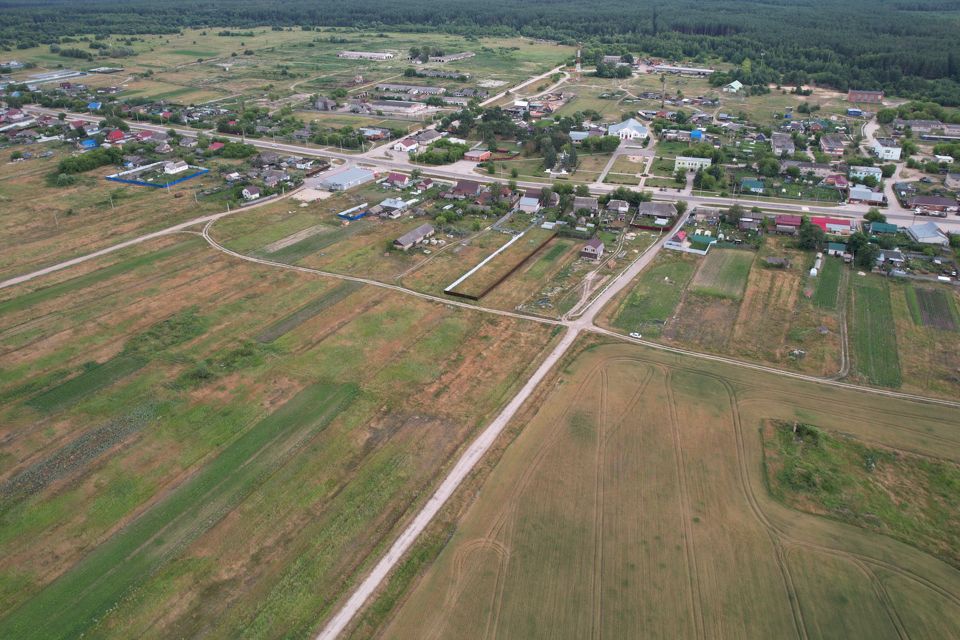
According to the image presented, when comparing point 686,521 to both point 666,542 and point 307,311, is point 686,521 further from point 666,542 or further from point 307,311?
point 307,311

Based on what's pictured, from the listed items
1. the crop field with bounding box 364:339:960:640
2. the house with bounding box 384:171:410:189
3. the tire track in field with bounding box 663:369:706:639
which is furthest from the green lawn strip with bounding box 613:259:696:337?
the house with bounding box 384:171:410:189

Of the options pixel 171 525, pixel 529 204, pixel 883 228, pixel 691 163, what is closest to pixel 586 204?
pixel 529 204

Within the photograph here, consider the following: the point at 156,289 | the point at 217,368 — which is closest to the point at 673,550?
the point at 217,368

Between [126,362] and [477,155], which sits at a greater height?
[477,155]

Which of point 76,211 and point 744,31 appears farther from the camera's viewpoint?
point 744,31

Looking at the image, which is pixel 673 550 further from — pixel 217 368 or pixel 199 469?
pixel 217 368
